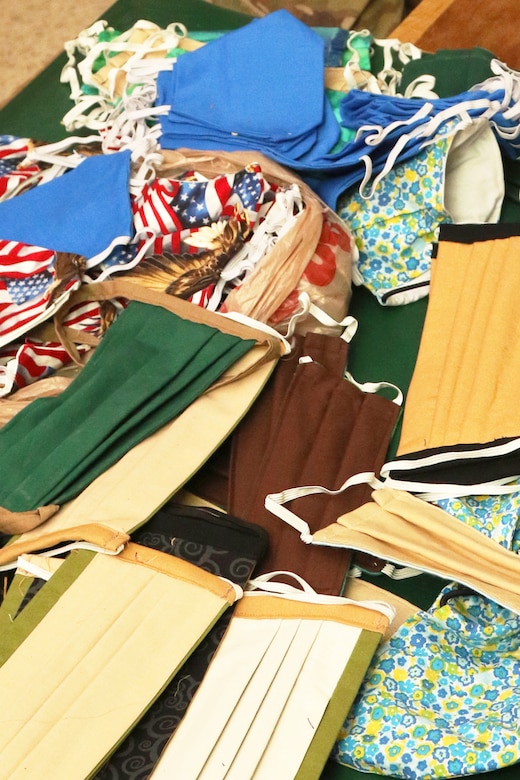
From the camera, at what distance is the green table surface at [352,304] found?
1028mm

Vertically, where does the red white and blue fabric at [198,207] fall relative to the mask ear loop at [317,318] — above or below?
above

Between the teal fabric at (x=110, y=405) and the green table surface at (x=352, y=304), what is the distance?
0.93 feet

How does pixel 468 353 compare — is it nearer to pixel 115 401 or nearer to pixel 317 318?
pixel 317 318

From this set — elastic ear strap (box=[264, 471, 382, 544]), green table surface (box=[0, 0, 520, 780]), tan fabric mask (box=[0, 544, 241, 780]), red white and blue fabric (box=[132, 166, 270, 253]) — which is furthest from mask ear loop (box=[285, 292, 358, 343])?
tan fabric mask (box=[0, 544, 241, 780])

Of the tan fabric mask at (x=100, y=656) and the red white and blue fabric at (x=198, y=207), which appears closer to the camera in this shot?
the tan fabric mask at (x=100, y=656)

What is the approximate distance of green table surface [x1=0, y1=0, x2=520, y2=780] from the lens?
40.5 inches

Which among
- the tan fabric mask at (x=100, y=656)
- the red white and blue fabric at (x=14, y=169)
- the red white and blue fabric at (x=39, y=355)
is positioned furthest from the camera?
the red white and blue fabric at (x=14, y=169)

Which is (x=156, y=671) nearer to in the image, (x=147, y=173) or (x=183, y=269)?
(x=183, y=269)

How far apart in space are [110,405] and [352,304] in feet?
1.75

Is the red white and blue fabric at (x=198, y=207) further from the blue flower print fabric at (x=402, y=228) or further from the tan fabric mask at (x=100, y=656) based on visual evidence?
the tan fabric mask at (x=100, y=656)

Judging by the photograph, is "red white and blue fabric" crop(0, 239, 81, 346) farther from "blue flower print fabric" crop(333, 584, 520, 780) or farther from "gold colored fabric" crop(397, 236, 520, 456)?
"blue flower print fabric" crop(333, 584, 520, 780)

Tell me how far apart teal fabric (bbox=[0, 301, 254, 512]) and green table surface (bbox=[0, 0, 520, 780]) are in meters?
0.28

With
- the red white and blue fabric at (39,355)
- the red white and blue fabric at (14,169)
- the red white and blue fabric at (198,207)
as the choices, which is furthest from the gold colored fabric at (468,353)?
the red white and blue fabric at (14,169)

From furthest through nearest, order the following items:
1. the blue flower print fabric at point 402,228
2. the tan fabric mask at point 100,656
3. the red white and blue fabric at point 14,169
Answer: the red white and blue fabric at point 14,169 < the blue flower print fabric at point 402,228 < the tan fabric mask at point 100,656
